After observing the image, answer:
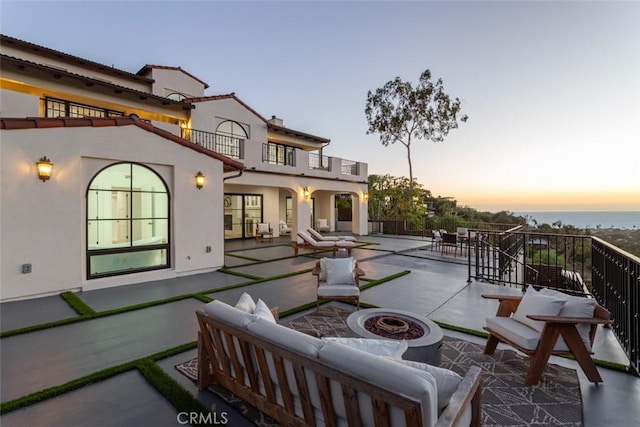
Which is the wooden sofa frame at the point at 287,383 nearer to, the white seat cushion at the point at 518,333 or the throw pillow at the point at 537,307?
the white seat cushion at the point at 518,333

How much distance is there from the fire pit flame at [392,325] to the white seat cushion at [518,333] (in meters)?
1.11

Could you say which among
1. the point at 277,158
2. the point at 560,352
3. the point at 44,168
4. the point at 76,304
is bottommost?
the point at 76,304

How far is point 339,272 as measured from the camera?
17.4ft

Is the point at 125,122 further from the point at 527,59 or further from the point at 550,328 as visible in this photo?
the point at 527,59

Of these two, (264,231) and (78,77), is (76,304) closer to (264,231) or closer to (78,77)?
(78,77)

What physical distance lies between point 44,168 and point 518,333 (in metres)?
8.42

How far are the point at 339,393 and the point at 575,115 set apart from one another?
15.5 m

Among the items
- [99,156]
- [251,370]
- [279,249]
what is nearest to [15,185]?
[99,156]

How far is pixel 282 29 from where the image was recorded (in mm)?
12492

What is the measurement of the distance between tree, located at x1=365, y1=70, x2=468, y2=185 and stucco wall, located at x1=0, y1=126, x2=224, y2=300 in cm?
1570

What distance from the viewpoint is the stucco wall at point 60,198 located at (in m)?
5.25

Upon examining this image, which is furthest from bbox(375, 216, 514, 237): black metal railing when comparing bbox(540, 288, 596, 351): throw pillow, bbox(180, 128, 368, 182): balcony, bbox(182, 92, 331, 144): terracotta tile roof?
bbox(540, 288, 596, 351): throw pillow

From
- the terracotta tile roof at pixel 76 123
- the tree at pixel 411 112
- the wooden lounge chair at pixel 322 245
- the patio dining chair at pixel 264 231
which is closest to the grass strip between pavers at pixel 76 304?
the terracotta tile roof at pixel 76 123

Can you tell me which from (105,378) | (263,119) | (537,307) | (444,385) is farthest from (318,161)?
(444,385)
